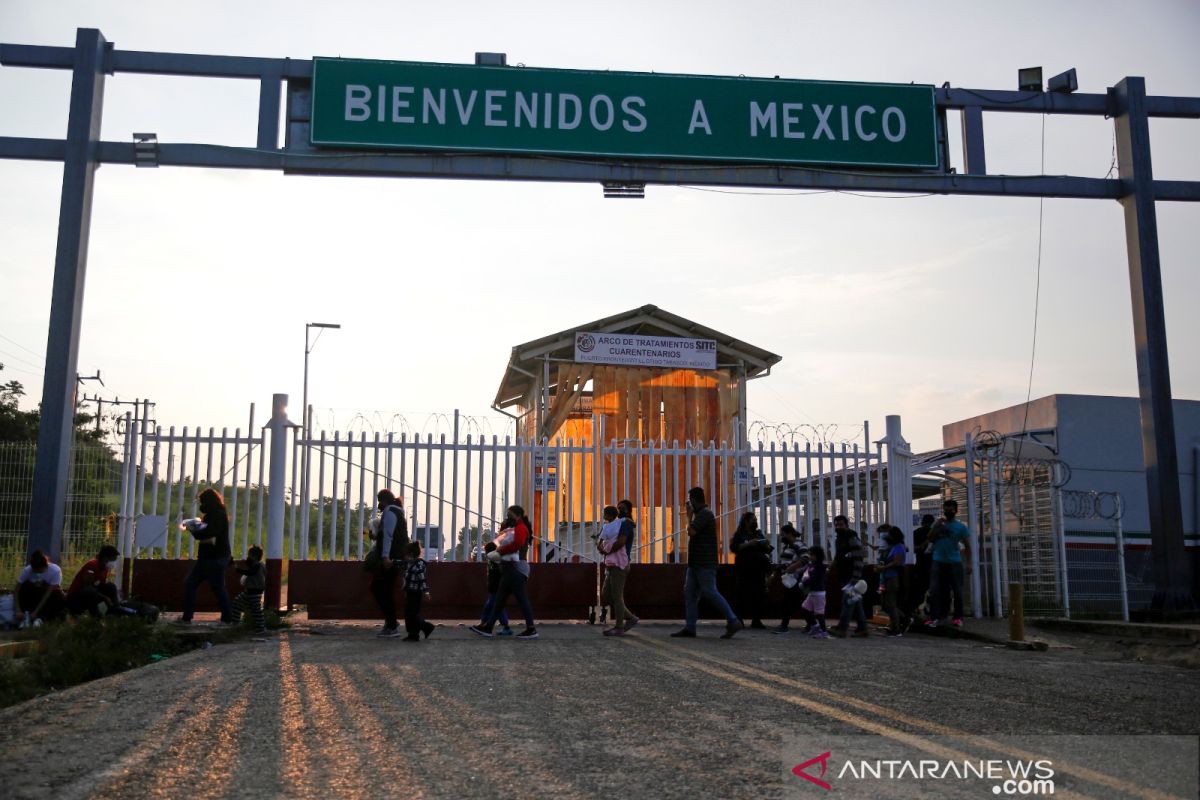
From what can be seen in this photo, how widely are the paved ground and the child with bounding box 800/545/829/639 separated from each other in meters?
2.84

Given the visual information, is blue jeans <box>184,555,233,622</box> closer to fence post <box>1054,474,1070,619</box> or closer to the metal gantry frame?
the metal gantry frame

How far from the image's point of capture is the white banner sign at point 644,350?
2102cm

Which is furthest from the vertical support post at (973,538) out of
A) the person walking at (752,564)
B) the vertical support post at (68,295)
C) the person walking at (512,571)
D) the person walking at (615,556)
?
the vertical support post at (68,295)

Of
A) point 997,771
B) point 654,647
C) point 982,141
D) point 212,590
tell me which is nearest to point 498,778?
point 997,771

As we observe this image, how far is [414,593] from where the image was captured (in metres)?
11.3

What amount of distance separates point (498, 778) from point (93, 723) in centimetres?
254

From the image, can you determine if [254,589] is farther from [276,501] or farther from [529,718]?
[529,718]

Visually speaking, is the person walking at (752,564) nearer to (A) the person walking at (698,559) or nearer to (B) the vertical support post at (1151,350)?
(A) the person walking at (698,559)

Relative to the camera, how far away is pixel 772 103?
12648 mm

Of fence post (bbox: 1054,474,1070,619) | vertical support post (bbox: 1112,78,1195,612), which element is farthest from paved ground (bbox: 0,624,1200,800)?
fence post (bbox: 1054,474,1070,619)

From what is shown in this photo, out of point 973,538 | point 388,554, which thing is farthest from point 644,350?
point 388,554

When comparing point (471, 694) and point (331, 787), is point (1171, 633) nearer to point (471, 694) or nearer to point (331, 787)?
point (471, 694)

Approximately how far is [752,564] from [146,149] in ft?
28.6

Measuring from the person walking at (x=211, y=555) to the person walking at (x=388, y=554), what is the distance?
177 cm
